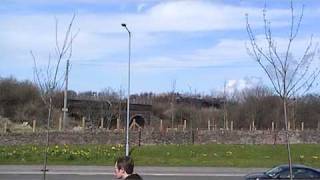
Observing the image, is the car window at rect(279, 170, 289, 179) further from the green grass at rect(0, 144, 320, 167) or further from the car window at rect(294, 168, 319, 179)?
the green grass at rect(0, 144, 320, 167)

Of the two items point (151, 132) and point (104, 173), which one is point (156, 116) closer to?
point (151, 132)

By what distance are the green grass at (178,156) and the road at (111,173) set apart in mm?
3344

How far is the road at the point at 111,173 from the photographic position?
30.4 m

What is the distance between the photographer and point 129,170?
278 inches

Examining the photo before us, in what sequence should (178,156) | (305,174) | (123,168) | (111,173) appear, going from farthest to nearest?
(178,156) → (111,173) → (305,174) → (123,168)

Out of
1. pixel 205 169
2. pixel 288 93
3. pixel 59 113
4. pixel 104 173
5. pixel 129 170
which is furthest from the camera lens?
pixel 59 113

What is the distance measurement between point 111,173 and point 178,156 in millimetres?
13392

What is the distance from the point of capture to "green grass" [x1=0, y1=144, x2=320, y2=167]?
4184cm

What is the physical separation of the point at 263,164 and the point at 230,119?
5616cm

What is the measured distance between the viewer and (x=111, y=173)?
3322 centimetres

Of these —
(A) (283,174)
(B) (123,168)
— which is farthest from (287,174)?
(B) (123,168)

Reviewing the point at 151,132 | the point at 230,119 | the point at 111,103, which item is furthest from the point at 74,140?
the point at 230,119

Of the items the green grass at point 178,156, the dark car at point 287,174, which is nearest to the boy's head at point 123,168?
the dark car at point 287,174

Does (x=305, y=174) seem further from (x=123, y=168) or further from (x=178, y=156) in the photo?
(x=178, y=156)
